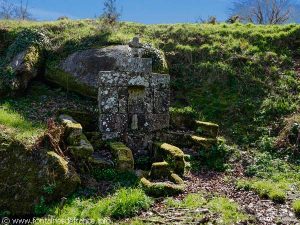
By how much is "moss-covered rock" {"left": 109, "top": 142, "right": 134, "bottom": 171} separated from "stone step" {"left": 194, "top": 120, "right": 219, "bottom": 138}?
3.25 metres

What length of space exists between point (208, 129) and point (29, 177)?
626cm

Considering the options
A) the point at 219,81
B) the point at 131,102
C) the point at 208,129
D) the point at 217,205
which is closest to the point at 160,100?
the point at 131,102

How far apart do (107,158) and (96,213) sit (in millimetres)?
2995

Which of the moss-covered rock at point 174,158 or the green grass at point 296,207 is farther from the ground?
the moss-covered rock at point 174,158

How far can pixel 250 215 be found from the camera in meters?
8.16

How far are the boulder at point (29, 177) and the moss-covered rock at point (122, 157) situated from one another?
1388 mm

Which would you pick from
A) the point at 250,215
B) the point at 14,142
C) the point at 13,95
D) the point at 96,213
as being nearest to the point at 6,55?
the point at 13,95

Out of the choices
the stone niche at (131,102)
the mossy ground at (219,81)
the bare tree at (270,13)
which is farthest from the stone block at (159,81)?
the bare tree at (270,13)

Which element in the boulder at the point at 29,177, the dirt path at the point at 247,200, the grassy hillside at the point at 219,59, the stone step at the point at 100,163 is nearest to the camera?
the dirt path at the point at 247,200

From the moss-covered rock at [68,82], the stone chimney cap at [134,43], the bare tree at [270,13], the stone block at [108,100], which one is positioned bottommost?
the stone block at [108,100]

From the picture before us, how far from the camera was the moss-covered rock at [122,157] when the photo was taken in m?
10.2

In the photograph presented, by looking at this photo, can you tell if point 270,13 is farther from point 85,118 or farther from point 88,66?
point 85,118

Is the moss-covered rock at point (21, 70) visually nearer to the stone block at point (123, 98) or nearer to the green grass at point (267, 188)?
the stone block at point (123, 98)

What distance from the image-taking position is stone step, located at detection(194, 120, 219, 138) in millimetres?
12906
